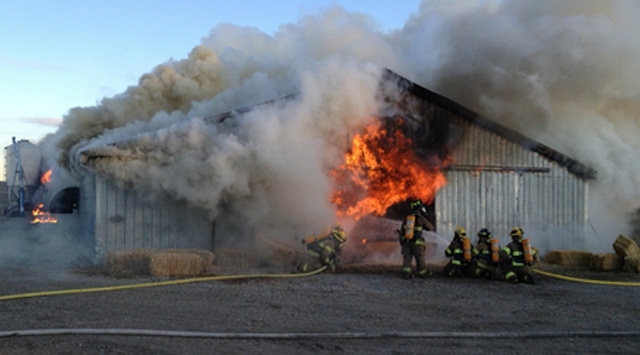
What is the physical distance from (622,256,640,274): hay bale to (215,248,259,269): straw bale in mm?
9263

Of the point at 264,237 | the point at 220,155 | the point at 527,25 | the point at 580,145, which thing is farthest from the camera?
the point at 580,145

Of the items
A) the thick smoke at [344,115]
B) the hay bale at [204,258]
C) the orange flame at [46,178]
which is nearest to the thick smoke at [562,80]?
the thick smoke at [344,115]

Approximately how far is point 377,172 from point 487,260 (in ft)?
14.9

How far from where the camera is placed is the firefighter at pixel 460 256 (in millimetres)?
13359

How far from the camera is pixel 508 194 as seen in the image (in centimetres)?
1812

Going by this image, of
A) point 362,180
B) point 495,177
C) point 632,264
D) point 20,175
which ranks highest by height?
point 20,175

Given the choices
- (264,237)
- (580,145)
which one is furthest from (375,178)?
(580,145)

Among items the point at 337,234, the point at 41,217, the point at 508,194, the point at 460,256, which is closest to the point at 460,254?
the point at 460,256

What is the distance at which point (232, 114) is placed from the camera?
15.7 metres

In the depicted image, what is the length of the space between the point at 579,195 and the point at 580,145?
87.4 inches

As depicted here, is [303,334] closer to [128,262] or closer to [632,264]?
[128,262]

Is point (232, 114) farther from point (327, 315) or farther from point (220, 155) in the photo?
point (327, 315)

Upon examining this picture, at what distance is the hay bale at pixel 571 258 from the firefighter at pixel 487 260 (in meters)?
4.01

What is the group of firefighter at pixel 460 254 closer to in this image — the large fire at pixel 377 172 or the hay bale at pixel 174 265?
the hay bale at pixel 174 265
